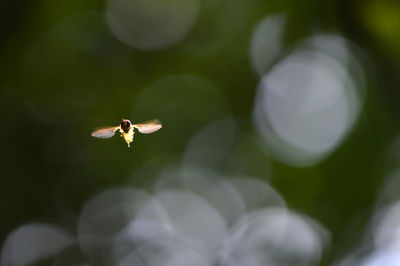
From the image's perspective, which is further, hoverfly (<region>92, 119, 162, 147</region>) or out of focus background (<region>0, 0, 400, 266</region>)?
out of focus background (<region>0, 0, 400, 266</region>)

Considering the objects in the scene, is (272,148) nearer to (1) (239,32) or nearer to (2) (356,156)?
(2) (356,156)

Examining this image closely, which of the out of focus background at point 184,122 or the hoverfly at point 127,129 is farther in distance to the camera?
the out of focus background at point 184,122

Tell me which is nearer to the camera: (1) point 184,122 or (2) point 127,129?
(2) point 127,129

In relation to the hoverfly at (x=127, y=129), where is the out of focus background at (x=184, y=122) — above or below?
above

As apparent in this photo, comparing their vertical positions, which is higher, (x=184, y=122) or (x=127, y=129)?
(x=184, y=122)

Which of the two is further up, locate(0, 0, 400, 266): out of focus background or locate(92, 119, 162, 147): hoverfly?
locate(0, 0, 400, 266): out of focus background

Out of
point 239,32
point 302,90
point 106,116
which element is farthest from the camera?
point 302,90

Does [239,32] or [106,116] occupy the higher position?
[239,32]

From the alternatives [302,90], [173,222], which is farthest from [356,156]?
[173,222]
